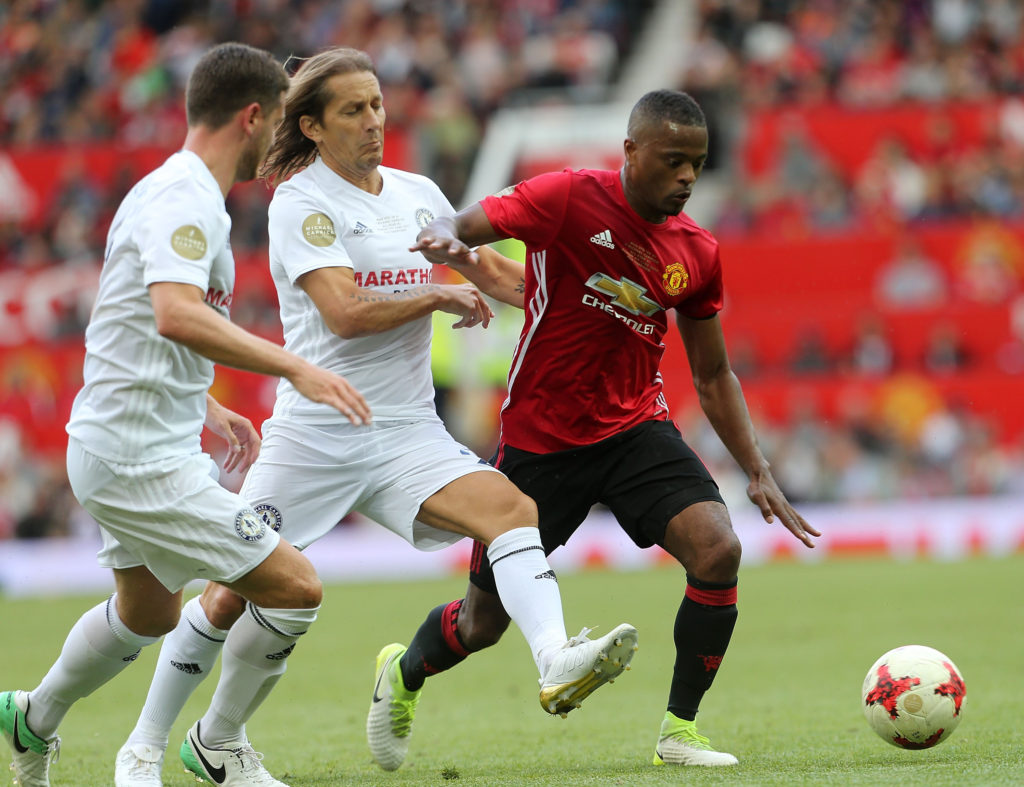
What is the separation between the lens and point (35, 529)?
17.3m

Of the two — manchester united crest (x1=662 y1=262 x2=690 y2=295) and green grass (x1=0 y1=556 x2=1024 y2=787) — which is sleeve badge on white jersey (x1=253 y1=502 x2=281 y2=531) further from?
manchester united crest (x1=662 y1=262 x2=690 y2=295)

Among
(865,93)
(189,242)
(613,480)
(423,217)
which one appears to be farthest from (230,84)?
(865,93)

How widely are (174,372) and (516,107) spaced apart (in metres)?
17.5

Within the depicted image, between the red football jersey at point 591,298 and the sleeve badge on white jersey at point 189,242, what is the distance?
1.37 metres

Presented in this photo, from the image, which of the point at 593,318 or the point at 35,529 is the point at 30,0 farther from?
the point at 593,318

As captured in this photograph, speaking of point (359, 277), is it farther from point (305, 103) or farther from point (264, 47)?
point (264, 47)

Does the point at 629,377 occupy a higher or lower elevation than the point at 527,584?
higher

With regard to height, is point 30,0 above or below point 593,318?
above

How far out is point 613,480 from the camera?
6004 mm

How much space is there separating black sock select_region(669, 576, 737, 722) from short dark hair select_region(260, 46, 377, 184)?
2329 mm

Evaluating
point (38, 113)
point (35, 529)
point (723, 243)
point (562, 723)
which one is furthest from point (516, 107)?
point (562, 723)

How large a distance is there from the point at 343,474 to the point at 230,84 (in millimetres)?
1619

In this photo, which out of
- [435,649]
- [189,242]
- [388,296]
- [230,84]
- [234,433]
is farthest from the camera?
[435,649]

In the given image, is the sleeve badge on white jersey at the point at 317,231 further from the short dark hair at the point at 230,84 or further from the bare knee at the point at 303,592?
the bare knee at the point at 303,592
